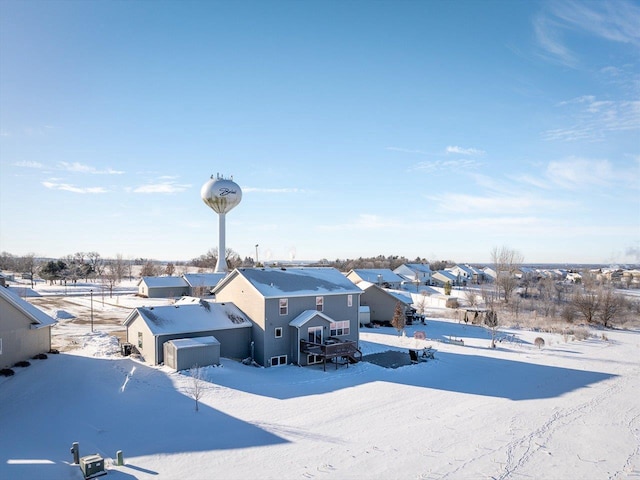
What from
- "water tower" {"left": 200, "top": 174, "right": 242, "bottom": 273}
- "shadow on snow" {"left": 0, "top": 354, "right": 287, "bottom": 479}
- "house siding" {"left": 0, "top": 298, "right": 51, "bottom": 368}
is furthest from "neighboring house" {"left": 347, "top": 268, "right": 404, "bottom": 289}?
"shadow on snow" {"left": 0, "top": 354, "right": 287, "bottom": 479}

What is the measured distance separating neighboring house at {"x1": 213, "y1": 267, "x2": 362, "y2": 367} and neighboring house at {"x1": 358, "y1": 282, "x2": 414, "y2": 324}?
1631 centimetres

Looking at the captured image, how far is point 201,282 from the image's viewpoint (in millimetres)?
71312

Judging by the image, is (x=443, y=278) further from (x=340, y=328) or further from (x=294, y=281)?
(x=294, y=281)

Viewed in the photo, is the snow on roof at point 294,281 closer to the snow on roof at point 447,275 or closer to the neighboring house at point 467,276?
the snow on roof at point 447,275

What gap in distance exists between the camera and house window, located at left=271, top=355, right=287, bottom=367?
29878 mm

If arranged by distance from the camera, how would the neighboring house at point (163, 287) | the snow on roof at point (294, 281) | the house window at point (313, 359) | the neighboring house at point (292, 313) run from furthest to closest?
the neighboring house at point (163, 287)
the house window at point (313, 359)
the snow on roof at point (294, 281)
the neighboring house at point (292, 313)

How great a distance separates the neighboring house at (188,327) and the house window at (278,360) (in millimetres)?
1957

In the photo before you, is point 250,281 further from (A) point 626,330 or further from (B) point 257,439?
(A) point 626,330

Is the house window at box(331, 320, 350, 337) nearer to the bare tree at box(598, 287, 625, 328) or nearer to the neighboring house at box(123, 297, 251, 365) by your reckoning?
the neighboring house at box(123, 297, 251, 365)

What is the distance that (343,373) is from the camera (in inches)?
1108

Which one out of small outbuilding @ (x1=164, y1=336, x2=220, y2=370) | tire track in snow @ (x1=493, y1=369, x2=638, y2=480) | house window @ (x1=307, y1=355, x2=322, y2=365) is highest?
small outbuilding @ (x1=164, y1=336, x2=220, y2=370)

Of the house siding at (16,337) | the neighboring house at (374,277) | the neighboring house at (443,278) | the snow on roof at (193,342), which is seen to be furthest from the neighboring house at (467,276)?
the house siding at (16,337)

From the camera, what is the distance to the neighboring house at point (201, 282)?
68.4 m

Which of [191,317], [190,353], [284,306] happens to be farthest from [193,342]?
[284,306]
